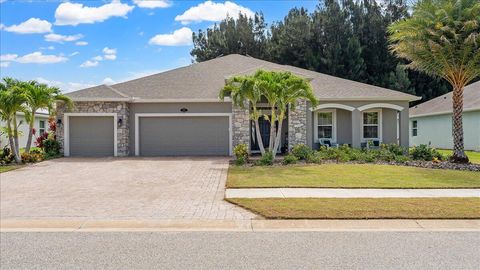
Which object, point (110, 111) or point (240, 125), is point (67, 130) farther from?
point (240, 125)

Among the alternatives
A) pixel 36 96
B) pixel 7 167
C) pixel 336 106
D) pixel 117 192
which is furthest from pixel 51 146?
pixel 336 106

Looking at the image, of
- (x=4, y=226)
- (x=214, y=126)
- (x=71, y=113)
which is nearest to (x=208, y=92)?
(x=214, y=126)

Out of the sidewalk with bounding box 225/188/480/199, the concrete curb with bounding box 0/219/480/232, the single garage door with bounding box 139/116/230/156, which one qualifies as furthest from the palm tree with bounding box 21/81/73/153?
the sidewalk with bounding box 225/188/480/199

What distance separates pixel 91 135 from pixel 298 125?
10331 millimetres

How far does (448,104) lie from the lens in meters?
25.5

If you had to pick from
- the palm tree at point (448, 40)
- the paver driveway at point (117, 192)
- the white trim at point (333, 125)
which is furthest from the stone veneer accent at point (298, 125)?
the palm tree at point (448, 40)

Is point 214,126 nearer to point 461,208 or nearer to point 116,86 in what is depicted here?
point 116,86

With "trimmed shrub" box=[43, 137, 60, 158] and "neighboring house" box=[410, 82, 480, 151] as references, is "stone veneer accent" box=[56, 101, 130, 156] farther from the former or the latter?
"neighboring house" box=[410, 82, 480, 151]

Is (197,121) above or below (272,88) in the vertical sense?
below

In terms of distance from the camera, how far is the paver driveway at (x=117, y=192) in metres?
7.43

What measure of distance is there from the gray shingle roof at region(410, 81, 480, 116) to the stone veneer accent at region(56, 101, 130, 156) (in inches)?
759

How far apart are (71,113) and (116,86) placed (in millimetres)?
3317

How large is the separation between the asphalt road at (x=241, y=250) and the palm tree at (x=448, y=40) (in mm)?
10826

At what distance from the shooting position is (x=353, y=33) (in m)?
35.3
